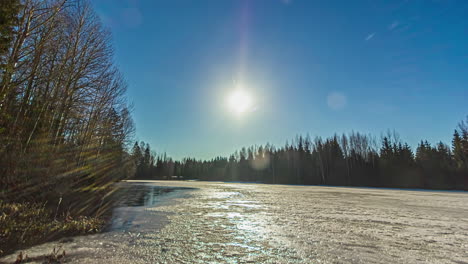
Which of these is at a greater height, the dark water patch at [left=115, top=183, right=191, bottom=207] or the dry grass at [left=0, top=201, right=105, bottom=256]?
the dry grass at [left=0, top=201, right=105, bottom=256]

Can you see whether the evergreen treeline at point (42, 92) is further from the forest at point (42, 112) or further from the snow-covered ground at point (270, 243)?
the snow-covered ground at point (270, 243)

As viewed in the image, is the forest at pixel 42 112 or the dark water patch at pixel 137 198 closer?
the forest at pixel 42 112

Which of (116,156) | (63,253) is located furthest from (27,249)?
(116,156)

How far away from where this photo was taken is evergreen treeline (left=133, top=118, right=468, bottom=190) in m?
36.2

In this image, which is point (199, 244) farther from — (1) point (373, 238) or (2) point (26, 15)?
(2) point (26, 15)

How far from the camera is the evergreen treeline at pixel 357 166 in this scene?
36.2 meters

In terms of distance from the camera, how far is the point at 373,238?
483 centimetres

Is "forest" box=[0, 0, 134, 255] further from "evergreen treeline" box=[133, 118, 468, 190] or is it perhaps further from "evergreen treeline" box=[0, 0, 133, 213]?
"evergreen treeline" box=[133, 118, 468, 190]

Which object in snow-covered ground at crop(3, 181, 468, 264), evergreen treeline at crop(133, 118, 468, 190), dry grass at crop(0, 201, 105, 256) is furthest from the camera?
evergreen treeline at crop(133, 118, 468, 190)

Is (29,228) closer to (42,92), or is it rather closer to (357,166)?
(42,92)

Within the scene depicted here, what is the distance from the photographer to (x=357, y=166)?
45562 millimetres

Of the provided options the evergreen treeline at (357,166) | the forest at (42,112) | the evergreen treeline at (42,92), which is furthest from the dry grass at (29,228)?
the evergreen treeline at (357,166)

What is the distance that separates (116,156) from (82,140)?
1225 cm

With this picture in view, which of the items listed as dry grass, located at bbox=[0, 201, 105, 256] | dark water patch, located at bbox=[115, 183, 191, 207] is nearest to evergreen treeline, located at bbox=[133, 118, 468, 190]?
dark water patch, located at bbox=[115, 183, 191, 207]
